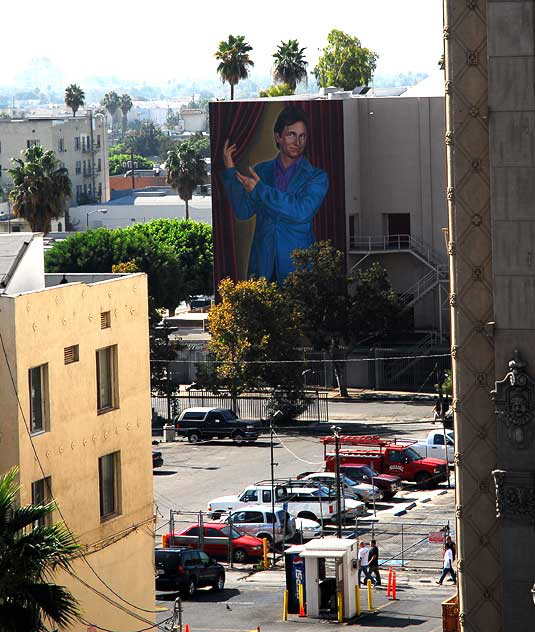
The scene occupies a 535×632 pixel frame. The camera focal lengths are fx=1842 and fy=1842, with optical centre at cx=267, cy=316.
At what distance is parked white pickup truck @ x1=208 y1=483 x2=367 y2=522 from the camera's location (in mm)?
60719

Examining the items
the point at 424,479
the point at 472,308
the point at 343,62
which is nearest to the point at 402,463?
the point at 424,479

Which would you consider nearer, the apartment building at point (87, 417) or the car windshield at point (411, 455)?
the apartment building at point (87, 417)

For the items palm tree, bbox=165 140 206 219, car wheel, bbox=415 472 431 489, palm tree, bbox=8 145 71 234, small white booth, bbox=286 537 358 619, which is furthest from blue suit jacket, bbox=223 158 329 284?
small white booth, bbox=286 537 358 619

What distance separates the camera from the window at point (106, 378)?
35406 mm

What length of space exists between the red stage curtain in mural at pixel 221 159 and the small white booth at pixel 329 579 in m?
55.4

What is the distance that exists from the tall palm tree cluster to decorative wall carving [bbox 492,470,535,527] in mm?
128618

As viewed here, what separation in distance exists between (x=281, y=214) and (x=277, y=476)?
Answer: 110ft

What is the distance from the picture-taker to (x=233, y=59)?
160 m

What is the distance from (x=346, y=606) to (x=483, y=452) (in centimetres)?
2005

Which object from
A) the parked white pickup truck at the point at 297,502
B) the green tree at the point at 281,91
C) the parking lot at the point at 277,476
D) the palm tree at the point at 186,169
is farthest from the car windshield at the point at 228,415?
the green tree at the point at 281,91

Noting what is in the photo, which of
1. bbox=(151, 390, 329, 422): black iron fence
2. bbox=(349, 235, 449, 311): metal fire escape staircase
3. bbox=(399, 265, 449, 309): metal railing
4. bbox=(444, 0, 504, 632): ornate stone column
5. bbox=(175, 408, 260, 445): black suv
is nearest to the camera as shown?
bbox=(444, 0, 504, 632): ornate stone column

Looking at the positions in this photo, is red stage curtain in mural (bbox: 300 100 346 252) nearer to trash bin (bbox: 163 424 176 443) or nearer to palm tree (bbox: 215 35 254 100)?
trash bin (bbox: 163 424 176 443)

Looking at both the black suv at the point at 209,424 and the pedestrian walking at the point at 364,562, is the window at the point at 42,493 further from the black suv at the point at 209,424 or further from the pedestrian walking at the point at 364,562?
the black suv at the point at 209,424

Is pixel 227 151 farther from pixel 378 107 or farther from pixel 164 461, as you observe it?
pixel 164 461
